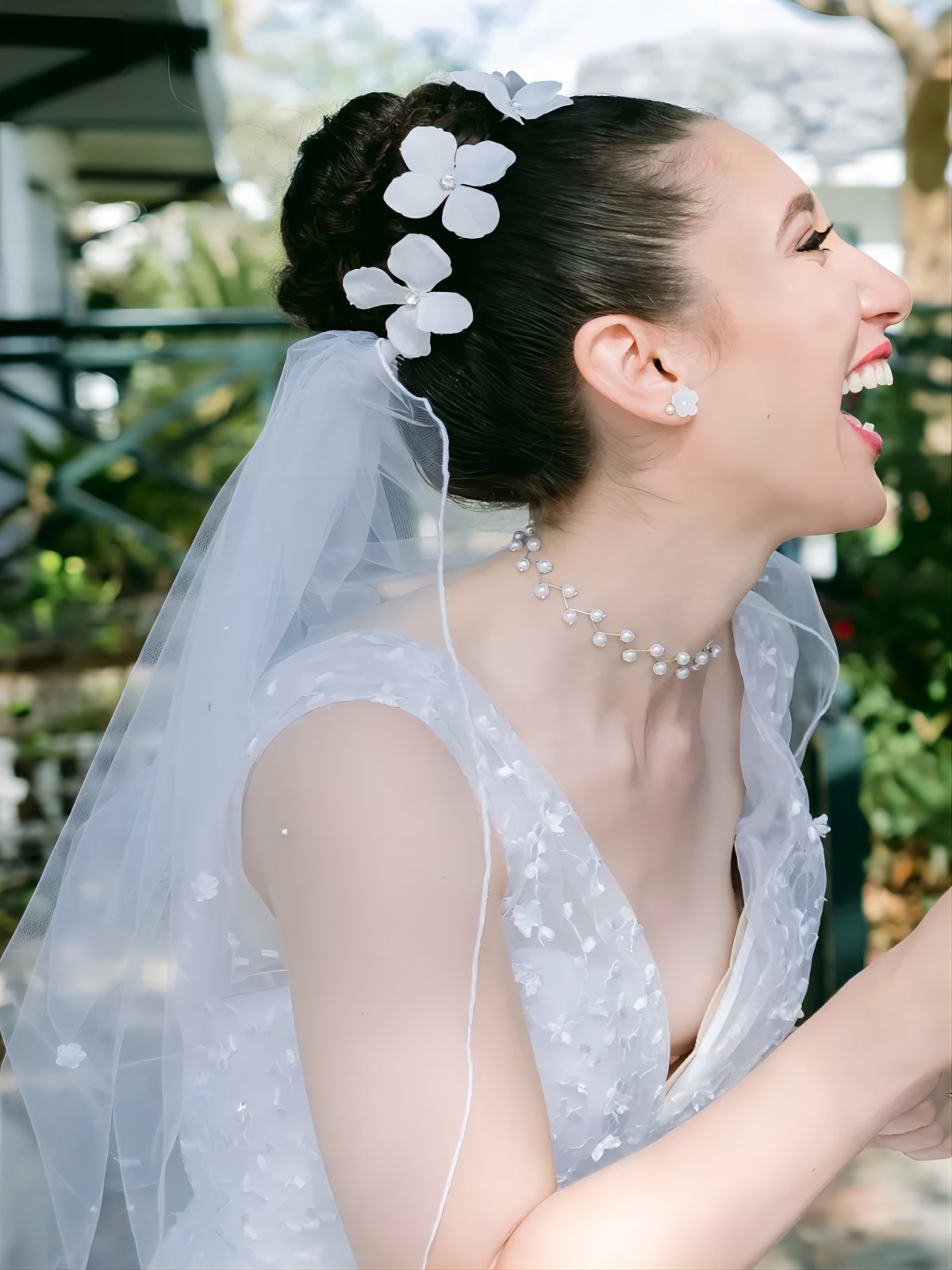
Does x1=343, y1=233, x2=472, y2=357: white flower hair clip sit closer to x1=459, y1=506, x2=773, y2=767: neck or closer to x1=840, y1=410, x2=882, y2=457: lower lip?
x1=459, y1=506, x2=773, y2=767: neck

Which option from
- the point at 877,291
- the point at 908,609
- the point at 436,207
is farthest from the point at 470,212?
the point at 908,609

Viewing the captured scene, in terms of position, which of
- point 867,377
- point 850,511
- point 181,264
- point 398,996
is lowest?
point 181,264

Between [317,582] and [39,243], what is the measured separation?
13.0ft

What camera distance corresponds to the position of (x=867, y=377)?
125 centimetres

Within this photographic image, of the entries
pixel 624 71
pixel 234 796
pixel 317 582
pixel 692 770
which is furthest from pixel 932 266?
pixel 234 796

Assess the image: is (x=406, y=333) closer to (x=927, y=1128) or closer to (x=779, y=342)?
(x=779, y=342)

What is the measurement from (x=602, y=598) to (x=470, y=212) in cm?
40

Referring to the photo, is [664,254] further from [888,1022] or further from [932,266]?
[932,266]

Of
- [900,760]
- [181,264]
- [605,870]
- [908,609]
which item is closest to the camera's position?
[605,870]

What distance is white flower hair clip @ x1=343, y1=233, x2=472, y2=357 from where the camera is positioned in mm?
1228

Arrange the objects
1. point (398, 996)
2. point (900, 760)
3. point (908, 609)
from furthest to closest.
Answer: point (900, 760), point (908, 609), point (398, 996)

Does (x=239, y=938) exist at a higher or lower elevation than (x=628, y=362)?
lower

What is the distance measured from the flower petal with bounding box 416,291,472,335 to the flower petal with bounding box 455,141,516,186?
109 mm

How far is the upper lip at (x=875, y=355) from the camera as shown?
48.6 inches
